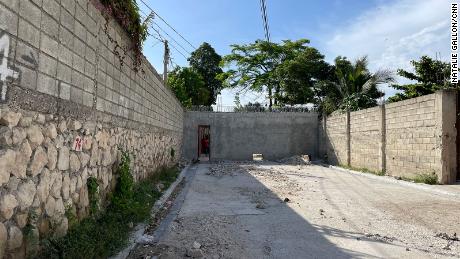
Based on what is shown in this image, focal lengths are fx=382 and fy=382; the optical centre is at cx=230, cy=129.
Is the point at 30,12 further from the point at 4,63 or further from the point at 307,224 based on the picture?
the point at 307,224

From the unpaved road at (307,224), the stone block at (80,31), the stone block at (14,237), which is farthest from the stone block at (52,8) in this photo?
the unpaved road at (307,224)

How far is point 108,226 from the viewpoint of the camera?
4992mm

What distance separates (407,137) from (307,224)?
8.47 metres

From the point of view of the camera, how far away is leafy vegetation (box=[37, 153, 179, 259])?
362 cm

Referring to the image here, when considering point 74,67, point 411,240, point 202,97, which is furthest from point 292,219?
point 202,97

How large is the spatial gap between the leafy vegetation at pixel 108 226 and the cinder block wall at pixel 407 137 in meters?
8.88

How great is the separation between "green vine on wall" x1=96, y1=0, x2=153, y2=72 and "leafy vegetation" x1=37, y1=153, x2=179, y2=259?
1.97m

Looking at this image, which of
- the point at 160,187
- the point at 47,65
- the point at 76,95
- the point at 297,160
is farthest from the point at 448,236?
the point at 297,160

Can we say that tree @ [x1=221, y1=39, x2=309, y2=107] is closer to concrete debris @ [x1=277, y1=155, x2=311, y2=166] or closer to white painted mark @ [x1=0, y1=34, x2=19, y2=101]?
concrete debris @ [x1=277, y1=155, x2=311, y2=166]

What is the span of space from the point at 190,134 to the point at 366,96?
1087 centimetres

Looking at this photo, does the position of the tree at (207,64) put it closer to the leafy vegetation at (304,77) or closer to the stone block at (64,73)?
the leafy vegetation at (304,77)

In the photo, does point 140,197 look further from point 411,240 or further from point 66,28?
point 411,240

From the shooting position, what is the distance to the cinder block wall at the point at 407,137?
11.5m

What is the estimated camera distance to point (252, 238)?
18.0 feet
